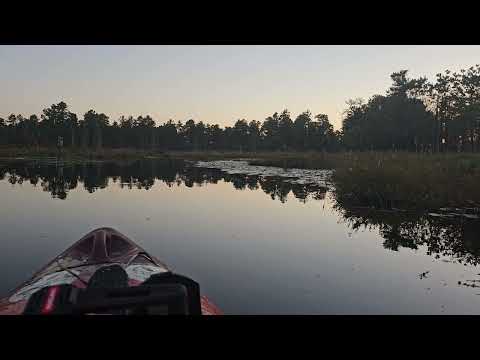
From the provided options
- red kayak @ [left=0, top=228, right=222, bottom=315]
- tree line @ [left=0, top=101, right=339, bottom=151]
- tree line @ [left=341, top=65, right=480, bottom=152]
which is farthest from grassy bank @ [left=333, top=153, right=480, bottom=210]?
tree line @ [left=0, top=101, right=339, bottom=151]

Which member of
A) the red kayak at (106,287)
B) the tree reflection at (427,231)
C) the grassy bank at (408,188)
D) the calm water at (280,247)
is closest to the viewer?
the red kayak at (106,287)

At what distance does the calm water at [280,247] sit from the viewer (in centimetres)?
556

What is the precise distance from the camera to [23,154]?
6041 centimetres

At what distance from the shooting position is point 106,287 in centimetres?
295

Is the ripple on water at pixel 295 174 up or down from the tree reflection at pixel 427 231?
up

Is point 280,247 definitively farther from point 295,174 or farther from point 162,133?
point 162,133

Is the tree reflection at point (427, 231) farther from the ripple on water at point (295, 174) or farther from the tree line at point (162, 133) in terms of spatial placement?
the tree line at point (162, 133)

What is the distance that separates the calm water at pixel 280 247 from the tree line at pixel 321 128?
1271 centimetres

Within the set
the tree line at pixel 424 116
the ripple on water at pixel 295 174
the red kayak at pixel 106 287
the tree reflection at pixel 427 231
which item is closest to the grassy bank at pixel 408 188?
the tree reflection at pixel 427 231

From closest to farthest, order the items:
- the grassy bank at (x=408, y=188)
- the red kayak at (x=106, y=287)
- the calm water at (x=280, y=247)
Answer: the red kayak at (x=106, y=287) → the calm water at (x=280, y=247) → the grassy bank at (x=408, y=188)

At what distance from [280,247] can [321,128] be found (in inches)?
3762
